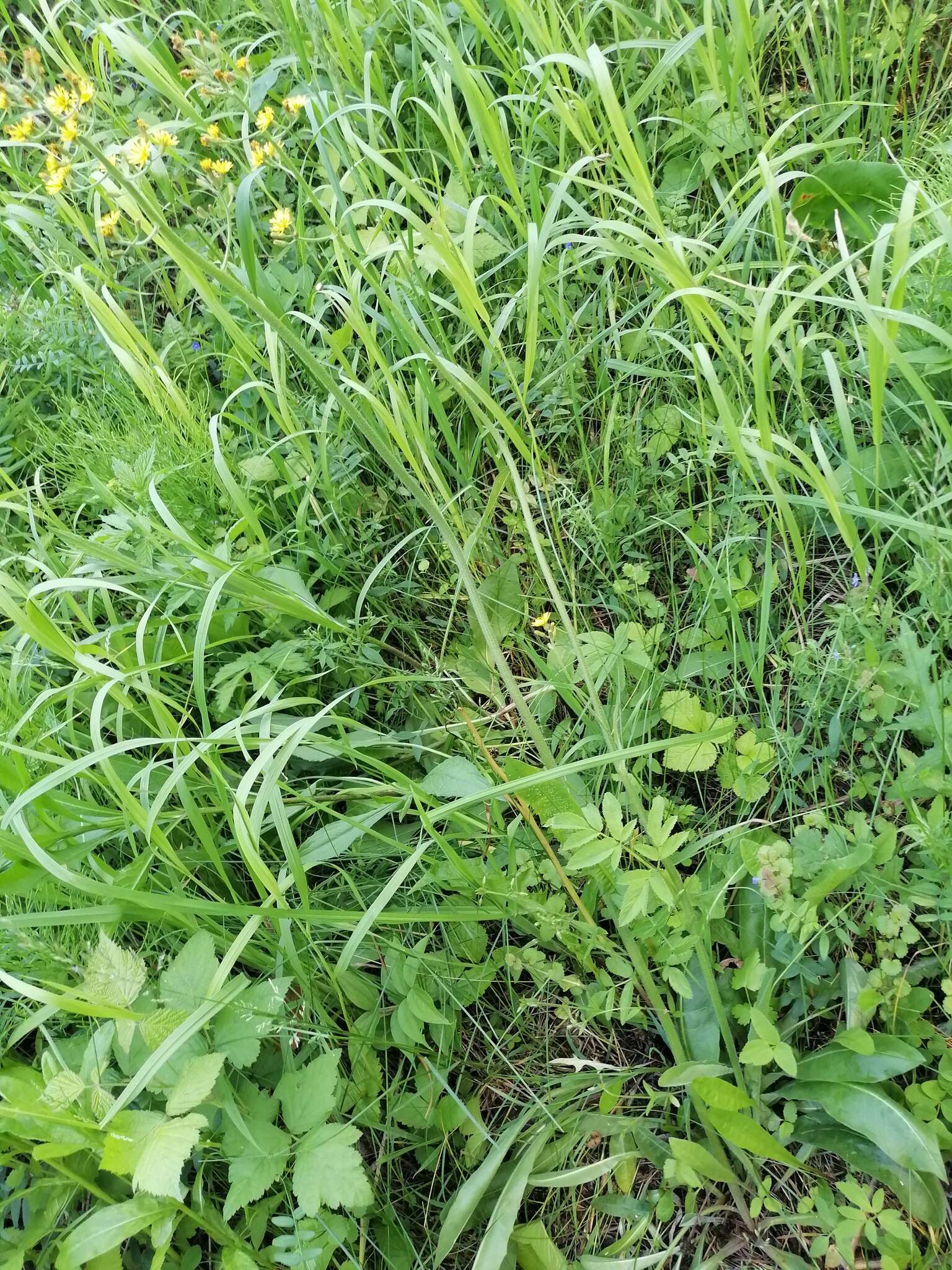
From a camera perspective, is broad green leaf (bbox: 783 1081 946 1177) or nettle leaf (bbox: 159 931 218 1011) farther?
Answer: nettle leaf (bbox: 159 931 218 1011)

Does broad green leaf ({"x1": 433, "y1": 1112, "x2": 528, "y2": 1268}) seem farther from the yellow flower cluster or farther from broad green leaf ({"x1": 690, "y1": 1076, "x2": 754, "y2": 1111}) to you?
the yellow flower cluster

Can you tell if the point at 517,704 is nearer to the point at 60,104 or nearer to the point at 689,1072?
the point at 689,1072

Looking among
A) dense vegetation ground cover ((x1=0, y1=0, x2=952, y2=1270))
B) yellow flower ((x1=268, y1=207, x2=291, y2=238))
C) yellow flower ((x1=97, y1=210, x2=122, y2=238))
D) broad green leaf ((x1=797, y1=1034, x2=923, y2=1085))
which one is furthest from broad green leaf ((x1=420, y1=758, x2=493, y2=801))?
yellow flower ((x1=97, y1=210, x2=122, y2=238))

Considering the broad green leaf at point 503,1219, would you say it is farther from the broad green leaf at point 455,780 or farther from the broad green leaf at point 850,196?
the broad green leaf at point 850,196

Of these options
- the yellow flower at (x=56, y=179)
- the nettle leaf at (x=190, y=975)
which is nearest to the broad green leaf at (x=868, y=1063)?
the nettle leaf at (x=190, y=975)

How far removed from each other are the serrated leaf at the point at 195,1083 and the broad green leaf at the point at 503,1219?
41 cm

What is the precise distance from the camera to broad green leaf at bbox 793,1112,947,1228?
1.06 m

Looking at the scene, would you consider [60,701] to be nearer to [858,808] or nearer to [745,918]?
[745,918]

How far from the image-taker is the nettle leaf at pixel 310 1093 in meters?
1.15

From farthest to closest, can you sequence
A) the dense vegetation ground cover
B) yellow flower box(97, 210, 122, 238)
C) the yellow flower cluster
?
yellow flower box(97, 210, 122, 238)
the yellow flower cluster
the dense vegetation ground cover

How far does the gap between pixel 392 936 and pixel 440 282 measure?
4.13 feet

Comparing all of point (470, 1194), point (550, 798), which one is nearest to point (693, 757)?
point (550, 798)

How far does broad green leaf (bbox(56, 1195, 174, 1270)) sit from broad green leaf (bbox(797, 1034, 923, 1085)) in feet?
2.80

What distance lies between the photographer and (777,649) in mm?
1396
